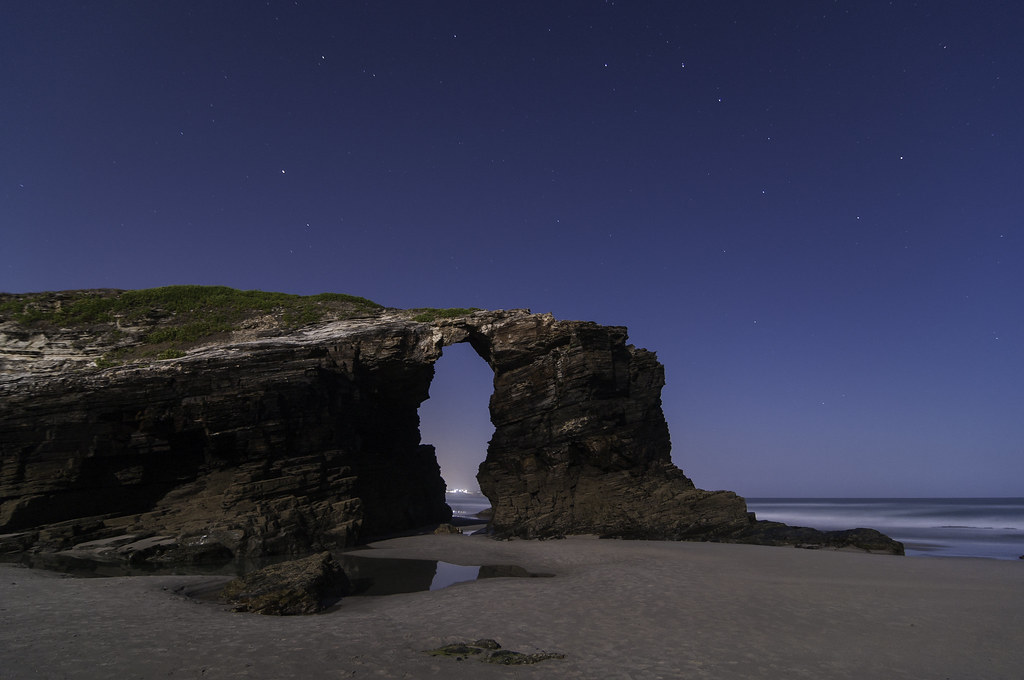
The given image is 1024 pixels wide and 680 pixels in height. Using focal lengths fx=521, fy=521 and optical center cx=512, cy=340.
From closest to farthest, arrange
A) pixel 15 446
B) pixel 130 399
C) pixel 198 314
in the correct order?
pixel 15 446, pixel 130 399, pixel 198 314

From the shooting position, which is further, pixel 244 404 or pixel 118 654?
pixel 244 404

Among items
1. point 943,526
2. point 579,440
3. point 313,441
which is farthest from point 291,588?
point 943,526

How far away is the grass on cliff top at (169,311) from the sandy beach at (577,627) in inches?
701

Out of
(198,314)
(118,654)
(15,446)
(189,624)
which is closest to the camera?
(118,654)

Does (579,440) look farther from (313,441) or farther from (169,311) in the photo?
(169,311)

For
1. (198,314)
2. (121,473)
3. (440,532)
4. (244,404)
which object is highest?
(198,314)

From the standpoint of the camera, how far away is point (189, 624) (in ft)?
34.8

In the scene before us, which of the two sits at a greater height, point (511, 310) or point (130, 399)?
point (511, 310)

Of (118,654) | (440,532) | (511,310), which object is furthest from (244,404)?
(118,654)

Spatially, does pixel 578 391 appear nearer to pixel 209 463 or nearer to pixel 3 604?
pixel 209 463

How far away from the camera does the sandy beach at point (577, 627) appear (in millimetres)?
8336

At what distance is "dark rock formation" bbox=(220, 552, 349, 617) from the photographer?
39.9 ft

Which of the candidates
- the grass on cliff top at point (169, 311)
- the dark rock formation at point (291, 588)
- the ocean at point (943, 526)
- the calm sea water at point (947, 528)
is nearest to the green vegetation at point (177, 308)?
the grass on cliff top at point (169, 311)

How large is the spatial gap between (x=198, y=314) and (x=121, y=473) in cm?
1376
